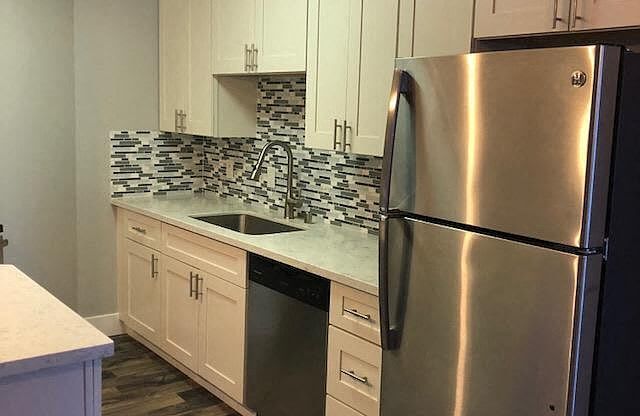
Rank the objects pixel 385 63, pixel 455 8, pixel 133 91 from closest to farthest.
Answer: pixel 455 8
pixel 385 63
pixel 133 91

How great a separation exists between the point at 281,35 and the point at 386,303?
4.98ft

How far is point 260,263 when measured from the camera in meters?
2.94

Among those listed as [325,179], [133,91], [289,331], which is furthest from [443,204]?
[133,91]

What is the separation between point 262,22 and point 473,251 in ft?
6.10

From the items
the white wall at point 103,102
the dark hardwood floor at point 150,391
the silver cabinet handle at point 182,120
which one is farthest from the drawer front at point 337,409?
the white wall at point 103,102

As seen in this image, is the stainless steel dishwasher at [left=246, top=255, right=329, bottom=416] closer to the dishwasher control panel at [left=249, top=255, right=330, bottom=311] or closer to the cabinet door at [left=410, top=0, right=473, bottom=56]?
the dishwasher control panel at [left=249, top=255, right=330, bottom=311]

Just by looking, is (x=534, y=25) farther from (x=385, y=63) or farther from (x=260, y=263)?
(x=260, y=263)

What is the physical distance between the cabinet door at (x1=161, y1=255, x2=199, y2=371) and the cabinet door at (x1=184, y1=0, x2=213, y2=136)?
2.51 ft

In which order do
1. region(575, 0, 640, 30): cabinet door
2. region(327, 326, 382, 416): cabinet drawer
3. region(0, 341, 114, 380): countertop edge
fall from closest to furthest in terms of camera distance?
region(0, 341, 114, 380): countertop edge
region(575, 0, 640, 30): cabinet door
region(327, 326, 382, 416): cabinet drawer

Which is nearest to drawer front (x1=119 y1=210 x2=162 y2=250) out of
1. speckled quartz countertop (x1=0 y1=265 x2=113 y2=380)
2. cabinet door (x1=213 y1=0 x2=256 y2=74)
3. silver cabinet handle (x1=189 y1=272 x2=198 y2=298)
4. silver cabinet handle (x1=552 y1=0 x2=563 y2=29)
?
silver cabinet handle (x1=189 y1=272 x2=198 y2=298)

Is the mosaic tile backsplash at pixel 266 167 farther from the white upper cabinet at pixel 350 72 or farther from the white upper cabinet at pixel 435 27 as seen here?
the white upper cabinet at pixel 435 27

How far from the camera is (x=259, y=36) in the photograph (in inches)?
130

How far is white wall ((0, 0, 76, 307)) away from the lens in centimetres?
377

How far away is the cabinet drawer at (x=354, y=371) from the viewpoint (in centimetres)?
239
